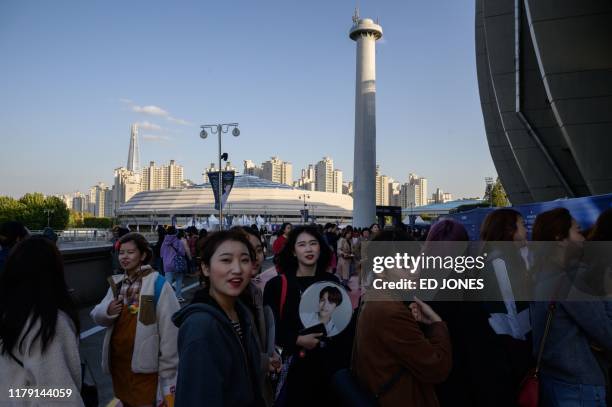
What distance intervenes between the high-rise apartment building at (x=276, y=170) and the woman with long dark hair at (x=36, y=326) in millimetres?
187240

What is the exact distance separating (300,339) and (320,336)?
0.45ft

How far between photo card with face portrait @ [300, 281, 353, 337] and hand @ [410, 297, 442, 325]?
1.04 m

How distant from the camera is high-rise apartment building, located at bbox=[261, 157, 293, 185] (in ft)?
625

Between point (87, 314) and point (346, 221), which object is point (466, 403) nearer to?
point (87, 314)

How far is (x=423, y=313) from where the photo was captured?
86.6 inches

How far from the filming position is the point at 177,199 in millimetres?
129375

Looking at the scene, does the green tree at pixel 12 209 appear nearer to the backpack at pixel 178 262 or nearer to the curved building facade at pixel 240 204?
the curved building facade at pixel 240 204

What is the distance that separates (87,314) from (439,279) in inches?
362

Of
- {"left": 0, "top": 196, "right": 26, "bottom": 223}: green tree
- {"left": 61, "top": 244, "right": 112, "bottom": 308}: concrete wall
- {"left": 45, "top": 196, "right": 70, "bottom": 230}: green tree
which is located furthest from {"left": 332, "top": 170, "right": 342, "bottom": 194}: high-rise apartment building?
{"left": 61, "top": 244, "right": 112, "bottom": 308}: concrete wall

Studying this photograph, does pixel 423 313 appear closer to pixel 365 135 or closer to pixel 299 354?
pixel 299 354

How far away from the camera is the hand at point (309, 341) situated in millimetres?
3158

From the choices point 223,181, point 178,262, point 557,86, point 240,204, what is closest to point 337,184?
point 240,204

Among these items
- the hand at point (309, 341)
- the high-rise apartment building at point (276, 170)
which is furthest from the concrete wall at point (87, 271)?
the high-rise apartment building at point (276, 170)

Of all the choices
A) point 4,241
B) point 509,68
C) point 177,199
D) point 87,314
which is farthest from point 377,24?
point 177,199
